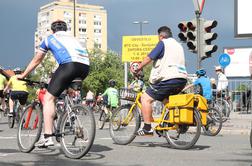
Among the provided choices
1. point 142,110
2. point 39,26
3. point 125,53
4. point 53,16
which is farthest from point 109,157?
point 39,26

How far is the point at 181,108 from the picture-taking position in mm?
8383

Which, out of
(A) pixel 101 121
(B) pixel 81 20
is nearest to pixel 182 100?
(A) pixel 101 121

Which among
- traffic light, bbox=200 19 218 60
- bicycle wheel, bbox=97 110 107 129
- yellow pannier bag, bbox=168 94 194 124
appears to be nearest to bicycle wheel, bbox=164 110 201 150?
yellow pannier bag, bbox=168 94 194 124

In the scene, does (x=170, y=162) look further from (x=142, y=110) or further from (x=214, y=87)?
(x=214, y=87)

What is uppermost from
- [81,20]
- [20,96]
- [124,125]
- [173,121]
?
[81,20]

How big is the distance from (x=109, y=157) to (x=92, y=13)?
159 meters

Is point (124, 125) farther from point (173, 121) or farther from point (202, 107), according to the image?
point (202, 107)

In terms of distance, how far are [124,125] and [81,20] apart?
512ft

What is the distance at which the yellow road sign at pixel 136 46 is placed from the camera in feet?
89.3

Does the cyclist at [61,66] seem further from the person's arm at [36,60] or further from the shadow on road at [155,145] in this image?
the shadow on road at [155,145]

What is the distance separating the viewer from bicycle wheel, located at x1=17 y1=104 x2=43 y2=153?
7.78 meters

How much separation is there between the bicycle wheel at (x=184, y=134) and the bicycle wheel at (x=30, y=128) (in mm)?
2145

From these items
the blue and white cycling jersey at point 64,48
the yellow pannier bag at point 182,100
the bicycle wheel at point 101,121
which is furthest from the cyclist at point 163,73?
the bicycle wheel at point 101,121

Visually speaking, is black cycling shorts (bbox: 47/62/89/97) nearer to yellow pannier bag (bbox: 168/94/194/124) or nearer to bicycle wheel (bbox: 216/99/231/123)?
yellow pannier bag (bbox: 168/94/194/124)
